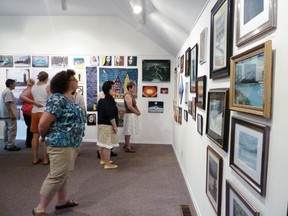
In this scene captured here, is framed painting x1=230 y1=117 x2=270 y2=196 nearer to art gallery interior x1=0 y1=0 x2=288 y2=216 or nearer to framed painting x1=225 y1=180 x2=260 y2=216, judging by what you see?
art gallery interior x1=0 y1=0 x2=288 y2=216

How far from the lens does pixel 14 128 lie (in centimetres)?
502

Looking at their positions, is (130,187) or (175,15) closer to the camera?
(175,15)

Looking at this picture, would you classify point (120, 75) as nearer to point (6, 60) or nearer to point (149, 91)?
point (149, 91)

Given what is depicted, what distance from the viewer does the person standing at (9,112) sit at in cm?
479

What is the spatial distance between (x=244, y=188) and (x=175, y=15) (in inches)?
81.6

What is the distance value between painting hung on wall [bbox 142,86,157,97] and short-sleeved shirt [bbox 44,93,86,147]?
3572mm

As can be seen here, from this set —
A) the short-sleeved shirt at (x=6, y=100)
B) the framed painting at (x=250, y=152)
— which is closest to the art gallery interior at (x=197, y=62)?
the framed painting at (x=250, y=152)

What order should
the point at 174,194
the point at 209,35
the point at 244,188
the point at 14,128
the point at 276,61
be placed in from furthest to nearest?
the point at 14,128 < the point at 174,194 < the point at 209,35 < the point at 244,188 < the point at 276,61

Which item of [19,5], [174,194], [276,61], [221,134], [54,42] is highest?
[19,5]

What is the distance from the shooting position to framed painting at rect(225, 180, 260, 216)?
1.09 meters

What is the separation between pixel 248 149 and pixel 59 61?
5467 mm

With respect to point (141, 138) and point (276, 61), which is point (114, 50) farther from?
point (276, 61)

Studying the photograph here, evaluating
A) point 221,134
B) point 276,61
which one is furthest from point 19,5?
point 276,61

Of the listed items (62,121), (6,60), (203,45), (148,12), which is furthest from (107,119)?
(6,60)
